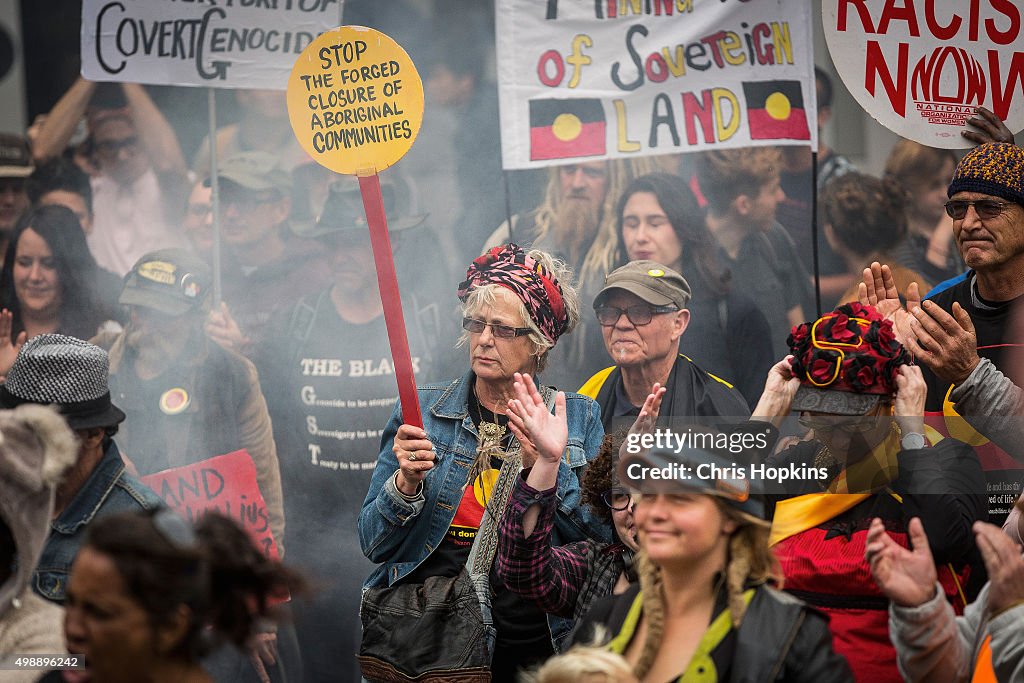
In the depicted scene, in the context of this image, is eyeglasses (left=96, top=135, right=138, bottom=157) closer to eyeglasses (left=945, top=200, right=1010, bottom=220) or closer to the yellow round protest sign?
the yellow round protest sign

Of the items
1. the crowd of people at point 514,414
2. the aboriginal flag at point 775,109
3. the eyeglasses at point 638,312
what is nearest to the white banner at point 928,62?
the crowd of people at point 514,414

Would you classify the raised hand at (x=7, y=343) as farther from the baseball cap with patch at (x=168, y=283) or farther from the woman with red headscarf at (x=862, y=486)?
the woman with red headscarf at (x=862, y=486)

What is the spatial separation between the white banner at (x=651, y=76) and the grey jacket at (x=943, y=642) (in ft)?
8.81

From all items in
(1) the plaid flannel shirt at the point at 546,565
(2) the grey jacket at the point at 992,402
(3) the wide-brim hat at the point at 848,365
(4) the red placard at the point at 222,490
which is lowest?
(4) the red placard at the point at 222,490

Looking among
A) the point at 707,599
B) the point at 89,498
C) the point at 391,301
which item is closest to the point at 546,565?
the point at 707,599

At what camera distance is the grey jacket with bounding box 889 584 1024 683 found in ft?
10.4

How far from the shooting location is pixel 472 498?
429cm

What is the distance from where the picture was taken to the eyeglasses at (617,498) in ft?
12.7

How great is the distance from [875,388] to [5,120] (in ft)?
13.5

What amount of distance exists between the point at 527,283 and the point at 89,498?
167 centimetres

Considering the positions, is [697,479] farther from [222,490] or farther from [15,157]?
[15,157]

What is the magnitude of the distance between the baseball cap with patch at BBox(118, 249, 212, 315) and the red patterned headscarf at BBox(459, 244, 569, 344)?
5.12ft

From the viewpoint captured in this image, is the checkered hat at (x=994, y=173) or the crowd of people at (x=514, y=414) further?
the checkered hat at (x=994, y=173)

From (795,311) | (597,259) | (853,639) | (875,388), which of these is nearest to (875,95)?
(795,311)
